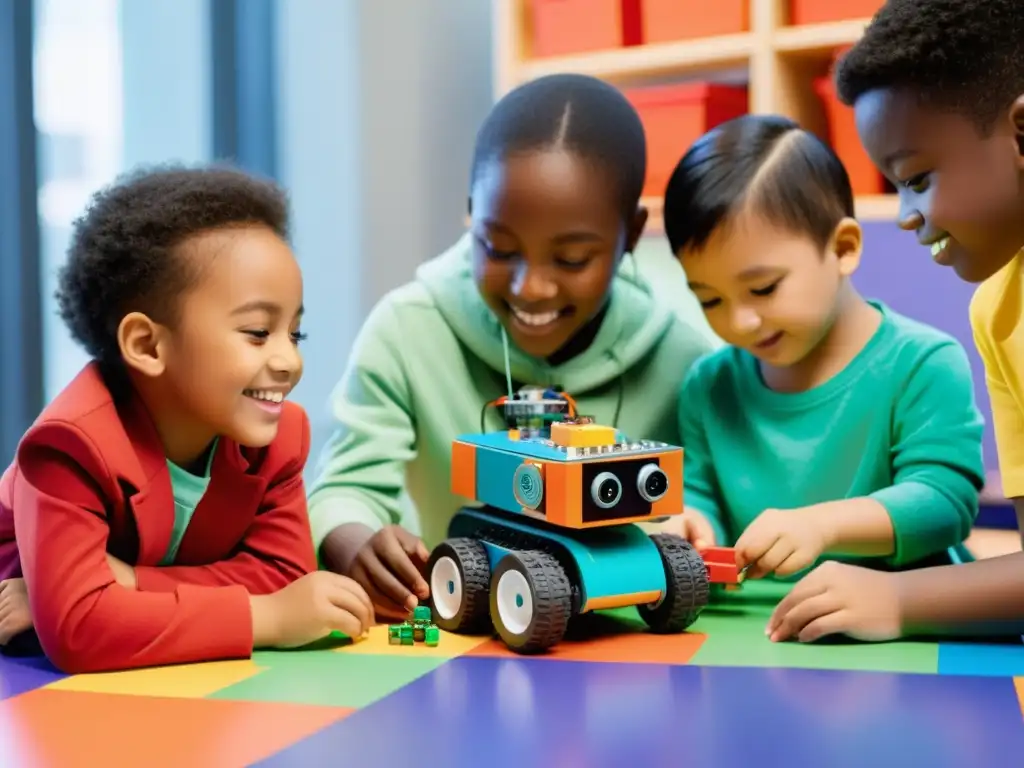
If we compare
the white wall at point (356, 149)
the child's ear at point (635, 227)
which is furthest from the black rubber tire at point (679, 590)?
the white wall at point (356, 149)

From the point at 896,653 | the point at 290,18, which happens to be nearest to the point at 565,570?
the point at 896,653

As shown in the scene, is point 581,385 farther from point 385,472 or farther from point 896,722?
point 896,722

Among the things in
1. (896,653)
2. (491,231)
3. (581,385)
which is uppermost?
(491,231)

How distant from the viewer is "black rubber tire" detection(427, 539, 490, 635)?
868 millimetres

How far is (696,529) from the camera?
981 mm

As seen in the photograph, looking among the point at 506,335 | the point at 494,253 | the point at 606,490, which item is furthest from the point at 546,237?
the point at 606,490

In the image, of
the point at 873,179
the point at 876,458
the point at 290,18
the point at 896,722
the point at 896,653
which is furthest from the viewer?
the point at 290,18

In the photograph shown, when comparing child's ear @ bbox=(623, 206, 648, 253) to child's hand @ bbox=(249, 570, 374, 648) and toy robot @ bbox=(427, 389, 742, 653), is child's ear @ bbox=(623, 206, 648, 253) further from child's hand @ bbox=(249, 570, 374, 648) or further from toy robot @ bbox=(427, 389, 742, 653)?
child's hand @ bbox=(249, 570, 374, 648)

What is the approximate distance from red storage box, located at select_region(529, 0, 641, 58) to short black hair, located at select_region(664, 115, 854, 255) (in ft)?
2.80

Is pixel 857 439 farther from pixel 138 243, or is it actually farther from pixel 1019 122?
pixel 138 243

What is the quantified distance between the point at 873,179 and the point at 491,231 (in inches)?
34.1

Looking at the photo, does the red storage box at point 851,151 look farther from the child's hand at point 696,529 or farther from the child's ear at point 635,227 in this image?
the child's hand at point 696,529

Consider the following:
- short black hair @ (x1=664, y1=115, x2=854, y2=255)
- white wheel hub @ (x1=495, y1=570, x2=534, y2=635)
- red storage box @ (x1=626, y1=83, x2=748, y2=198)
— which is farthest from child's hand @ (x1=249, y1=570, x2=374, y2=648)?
red storage box @ (x1=626, y1=83, x2=748, y2=198)

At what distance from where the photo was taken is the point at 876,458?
3.29 feet
